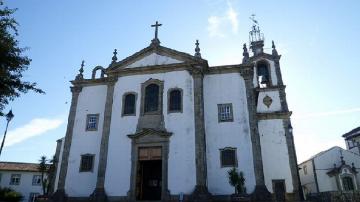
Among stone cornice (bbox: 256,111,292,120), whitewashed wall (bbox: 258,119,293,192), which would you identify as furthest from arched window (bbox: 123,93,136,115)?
whitewashed wall (bbox: 258,119,293,192)

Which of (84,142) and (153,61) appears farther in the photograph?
(153,61)

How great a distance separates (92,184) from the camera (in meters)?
19.8

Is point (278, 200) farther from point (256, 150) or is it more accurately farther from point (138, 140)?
point (138, 140)

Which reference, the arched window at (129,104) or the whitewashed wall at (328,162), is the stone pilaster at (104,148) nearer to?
the arched window at (129,104)

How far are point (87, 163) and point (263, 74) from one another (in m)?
16.8

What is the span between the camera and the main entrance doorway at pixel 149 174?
19406 millimetres

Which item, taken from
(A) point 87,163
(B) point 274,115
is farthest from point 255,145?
(A) point 87,163

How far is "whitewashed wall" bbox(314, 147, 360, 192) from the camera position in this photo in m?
32.6

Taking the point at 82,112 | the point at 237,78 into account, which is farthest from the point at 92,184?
the point at 237,78

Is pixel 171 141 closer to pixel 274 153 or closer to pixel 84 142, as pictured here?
pixel 84 142

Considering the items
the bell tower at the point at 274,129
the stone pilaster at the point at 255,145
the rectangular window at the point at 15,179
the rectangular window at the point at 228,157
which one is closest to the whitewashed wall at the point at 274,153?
the bell tower at the point at 274,129

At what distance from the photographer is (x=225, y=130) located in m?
19.4

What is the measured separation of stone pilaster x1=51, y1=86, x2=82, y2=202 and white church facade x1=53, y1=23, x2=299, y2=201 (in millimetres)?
65

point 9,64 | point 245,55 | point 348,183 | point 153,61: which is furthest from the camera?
point 348,183
